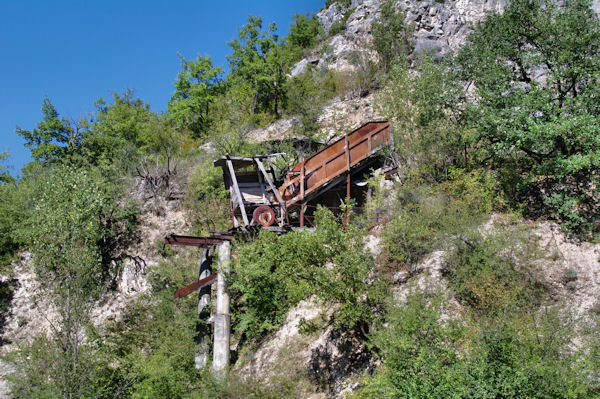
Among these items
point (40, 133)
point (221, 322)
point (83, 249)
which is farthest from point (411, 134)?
point (40, 133)

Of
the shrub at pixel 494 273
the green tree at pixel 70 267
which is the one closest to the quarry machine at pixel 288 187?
the green tree at pixel 70 267

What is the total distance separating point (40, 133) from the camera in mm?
26109

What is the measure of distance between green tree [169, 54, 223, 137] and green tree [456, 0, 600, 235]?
73.0ft

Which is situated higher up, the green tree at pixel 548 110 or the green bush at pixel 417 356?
the green tree at pixel 548 110

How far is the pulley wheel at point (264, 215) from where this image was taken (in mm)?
15117

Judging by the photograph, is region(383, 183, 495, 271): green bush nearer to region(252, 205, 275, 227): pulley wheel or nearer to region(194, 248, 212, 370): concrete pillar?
region(252, 205, 275, 227): pulley wheel

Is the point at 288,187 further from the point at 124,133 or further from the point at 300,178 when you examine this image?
the point at 124,133

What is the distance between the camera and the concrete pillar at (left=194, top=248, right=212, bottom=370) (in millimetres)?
12617

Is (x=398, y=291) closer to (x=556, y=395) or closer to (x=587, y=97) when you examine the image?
(x=556, y=395)

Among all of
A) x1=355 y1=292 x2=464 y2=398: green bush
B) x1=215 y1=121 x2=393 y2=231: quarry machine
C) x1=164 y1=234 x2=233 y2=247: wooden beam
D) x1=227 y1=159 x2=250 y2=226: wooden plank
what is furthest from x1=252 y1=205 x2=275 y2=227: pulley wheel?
x1=355 y1=292 x2=464 y2=398: green bush

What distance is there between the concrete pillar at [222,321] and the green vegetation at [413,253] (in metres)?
0.38

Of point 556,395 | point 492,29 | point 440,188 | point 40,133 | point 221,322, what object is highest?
point 40,133

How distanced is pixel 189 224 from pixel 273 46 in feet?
74.4

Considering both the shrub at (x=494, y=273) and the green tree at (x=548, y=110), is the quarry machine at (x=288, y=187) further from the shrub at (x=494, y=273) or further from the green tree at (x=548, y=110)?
the shrub at (x=494, y=273)
